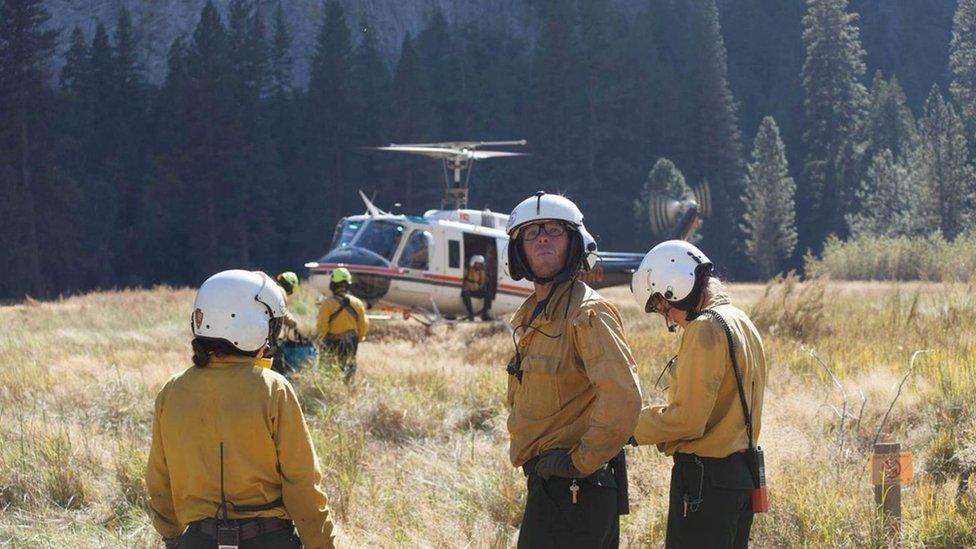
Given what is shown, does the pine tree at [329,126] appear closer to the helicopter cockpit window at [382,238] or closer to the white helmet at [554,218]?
the helicopter cockpit window at [382,238]

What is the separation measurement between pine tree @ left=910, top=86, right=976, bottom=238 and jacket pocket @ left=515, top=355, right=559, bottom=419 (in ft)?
148

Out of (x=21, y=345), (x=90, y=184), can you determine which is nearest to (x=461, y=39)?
(x=90, y=184)

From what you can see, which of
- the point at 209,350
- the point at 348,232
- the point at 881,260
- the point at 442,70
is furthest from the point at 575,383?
the point at 442,70

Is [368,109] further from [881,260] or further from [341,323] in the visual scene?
[341,323]

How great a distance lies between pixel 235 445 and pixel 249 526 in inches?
11.5

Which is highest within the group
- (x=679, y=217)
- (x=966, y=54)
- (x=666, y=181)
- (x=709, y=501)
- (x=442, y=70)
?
(x=442, y=70)

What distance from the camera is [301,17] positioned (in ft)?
235

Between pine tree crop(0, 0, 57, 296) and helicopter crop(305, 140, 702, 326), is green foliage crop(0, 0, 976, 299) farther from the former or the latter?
helicopter crop(305, 140, 702, 326)

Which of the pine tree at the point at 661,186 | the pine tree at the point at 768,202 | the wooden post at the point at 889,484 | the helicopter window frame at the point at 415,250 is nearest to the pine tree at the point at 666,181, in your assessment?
the pine tree at the point at 661,186

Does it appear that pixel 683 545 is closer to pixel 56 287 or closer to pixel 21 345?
pixel 21 345

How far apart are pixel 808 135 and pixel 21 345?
5848cm

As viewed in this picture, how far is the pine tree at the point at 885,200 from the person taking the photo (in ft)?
176

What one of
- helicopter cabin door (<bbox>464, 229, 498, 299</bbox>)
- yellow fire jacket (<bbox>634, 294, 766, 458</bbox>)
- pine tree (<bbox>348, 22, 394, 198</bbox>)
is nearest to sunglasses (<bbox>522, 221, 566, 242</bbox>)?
yellow fire jacket (<bbox>634, 294, 766, 458</bbox>)

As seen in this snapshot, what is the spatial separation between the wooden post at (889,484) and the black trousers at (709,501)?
1401mm
